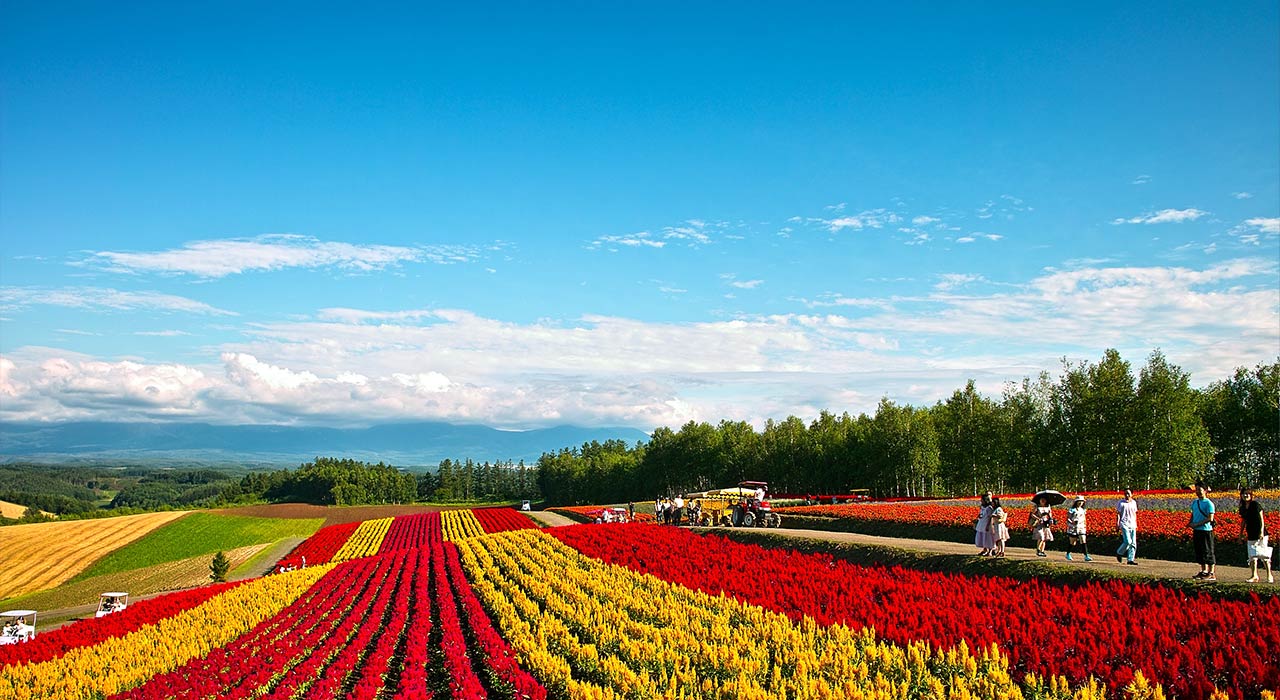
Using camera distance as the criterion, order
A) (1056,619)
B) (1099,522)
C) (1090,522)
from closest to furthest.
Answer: (1056,619) → (1099,522) → (1090,522)

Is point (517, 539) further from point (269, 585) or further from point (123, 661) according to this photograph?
point (123, 661)

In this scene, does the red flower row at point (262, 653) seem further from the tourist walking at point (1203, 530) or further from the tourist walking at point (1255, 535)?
the tourist walking at point (1255, 535)

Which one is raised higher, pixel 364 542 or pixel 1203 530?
pixel 1203 530


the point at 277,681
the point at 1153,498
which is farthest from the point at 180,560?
the point at 1153,498

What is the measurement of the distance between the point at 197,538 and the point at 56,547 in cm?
1097

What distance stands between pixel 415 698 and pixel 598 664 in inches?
124

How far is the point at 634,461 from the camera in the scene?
398 feet

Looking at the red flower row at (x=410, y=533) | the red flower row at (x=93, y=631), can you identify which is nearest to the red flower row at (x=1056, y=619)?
the red flower row at (x=93, y=631)

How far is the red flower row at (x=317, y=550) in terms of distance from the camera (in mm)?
42875

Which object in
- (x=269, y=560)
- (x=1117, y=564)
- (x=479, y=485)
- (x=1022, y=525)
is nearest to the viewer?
(x=1117, y=564)

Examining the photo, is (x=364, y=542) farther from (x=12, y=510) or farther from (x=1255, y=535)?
(x=12, y=510)

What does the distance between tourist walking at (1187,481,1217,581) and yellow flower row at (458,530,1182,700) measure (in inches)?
297

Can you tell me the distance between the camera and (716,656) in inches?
431

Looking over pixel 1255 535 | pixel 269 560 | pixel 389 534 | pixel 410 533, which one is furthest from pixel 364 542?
pixel 1255 535
